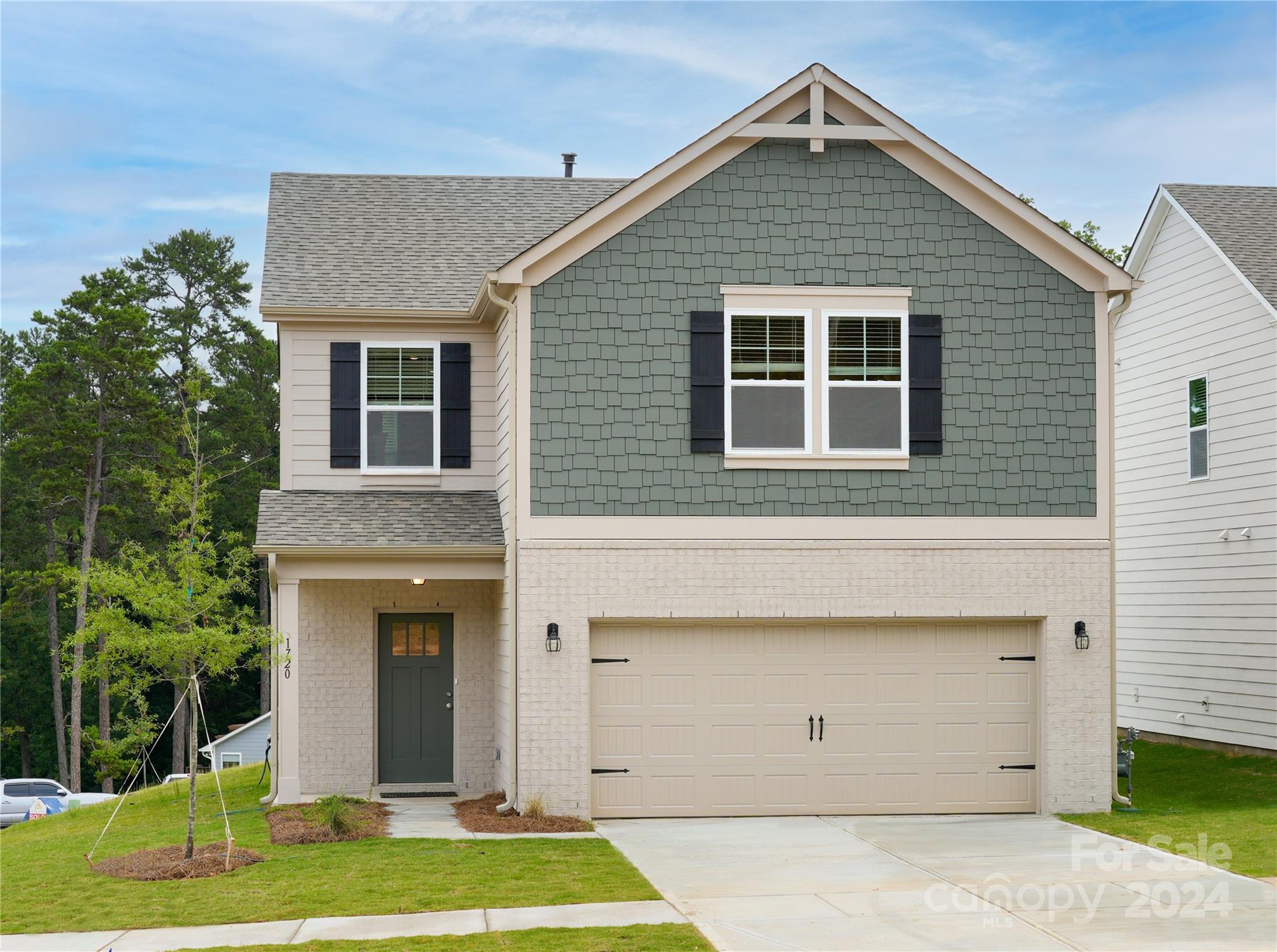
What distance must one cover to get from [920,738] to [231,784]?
9835 millimetres

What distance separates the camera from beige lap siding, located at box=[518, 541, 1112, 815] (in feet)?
43.2

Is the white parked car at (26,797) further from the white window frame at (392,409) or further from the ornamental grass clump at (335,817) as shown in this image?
the ornamental grass clump at (335,817)

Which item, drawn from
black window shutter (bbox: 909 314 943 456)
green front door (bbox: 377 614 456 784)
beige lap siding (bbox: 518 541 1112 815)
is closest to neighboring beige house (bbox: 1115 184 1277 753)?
beige lap siding (bbox: 518 541 1112 815)

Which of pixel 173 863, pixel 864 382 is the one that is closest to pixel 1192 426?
pixel 864 382

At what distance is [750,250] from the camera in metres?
13.7

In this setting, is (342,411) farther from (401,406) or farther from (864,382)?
(864,382)

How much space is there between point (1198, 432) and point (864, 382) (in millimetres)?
7290

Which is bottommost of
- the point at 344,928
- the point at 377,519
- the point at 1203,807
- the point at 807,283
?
the point at 1203,807

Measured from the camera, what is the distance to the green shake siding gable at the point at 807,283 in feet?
44.0

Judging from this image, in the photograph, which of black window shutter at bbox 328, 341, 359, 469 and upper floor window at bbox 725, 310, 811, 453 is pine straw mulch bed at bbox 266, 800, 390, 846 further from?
upper floor window at bbox 725, 310, 811, 453

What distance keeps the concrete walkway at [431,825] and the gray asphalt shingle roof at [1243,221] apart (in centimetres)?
1179

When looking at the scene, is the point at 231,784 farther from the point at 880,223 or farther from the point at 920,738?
the point at 880,223

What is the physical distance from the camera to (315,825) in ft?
41.0

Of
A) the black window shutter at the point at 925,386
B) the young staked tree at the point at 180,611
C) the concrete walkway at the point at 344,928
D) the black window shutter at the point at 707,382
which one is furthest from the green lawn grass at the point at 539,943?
the black window shutter at the point at 925,386
